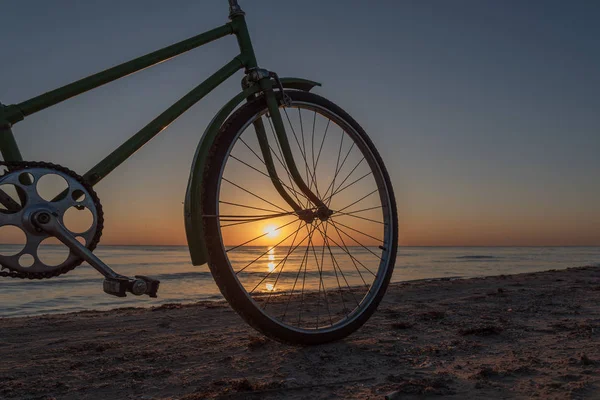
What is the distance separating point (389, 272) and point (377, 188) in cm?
65

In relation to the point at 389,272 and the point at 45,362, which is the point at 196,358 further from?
the point at 389,272

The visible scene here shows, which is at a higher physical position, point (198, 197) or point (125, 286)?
point (198, 197)

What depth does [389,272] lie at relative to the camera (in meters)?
3.25

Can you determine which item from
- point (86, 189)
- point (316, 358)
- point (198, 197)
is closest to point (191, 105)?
point (198, 197)


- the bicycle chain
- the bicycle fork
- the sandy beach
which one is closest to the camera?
the sandy beach

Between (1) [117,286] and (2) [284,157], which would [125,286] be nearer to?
(1) [117,286]

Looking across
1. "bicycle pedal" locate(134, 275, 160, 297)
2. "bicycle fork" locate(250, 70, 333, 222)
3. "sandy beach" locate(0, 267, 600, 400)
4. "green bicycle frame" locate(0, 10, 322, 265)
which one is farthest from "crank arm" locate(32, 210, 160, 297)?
"bicycle fork" locate(250, 70, 333, 222)

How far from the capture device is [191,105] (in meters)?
2.76

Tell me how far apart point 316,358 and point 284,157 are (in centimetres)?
135

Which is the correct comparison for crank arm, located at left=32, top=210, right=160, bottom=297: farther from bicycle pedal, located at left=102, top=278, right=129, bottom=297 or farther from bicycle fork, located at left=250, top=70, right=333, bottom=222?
bicycle fork, located at left=250, top=70, right=333, bottom=222

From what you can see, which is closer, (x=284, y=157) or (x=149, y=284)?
(x=149, y=284)

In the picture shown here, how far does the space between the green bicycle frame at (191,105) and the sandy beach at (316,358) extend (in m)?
0.65

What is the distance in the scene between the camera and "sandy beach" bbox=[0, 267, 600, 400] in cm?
194

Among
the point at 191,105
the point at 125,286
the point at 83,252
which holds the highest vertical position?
the point at 191,105
